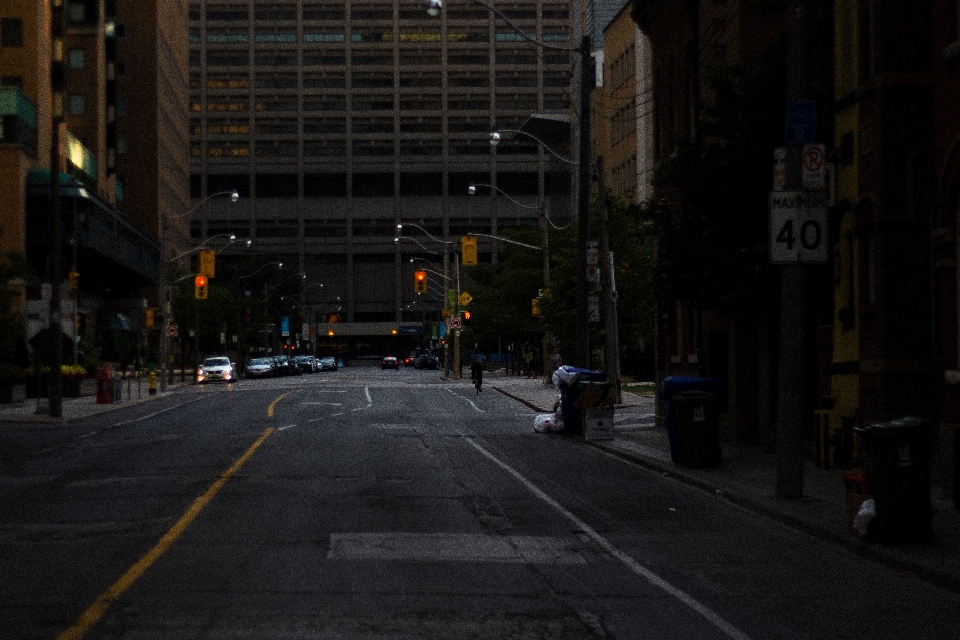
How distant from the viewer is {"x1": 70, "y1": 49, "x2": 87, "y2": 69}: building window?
9312cm

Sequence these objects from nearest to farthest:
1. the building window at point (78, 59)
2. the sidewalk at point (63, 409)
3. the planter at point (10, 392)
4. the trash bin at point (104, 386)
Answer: the sidewalk at point (63, 409) < the planter at point (10, 392) < the trash bin at point (104, 386) < the building window at point (78, 59)

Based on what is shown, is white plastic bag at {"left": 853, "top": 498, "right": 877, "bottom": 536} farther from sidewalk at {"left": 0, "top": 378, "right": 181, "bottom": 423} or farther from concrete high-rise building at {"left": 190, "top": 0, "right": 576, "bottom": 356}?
concrete high-rise building at {"left": 190, "top": 0, "right": 576, "bottom": 356}

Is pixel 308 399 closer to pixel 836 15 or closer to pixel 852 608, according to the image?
pixel 836 15

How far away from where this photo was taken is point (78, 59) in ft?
306

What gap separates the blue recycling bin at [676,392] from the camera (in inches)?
806

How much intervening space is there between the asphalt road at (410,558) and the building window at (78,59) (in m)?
76.5

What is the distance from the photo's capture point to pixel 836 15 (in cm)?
2073

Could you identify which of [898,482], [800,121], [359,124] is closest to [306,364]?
[359,124]

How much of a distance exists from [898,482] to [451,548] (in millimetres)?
4059

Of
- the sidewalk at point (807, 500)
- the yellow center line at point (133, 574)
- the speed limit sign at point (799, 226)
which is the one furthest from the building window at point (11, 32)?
the speed limit sign at point (799, 226)

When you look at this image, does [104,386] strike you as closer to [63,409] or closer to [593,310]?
[63,409]

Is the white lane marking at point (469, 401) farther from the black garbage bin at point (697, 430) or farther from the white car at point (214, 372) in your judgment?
the white car at point (214, 372)

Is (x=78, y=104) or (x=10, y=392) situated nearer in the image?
(x=10, y=392)

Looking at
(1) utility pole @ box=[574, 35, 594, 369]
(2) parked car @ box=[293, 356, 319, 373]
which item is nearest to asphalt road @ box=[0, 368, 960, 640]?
(1) utility pole @ box=[574, 35, 594, 369]
